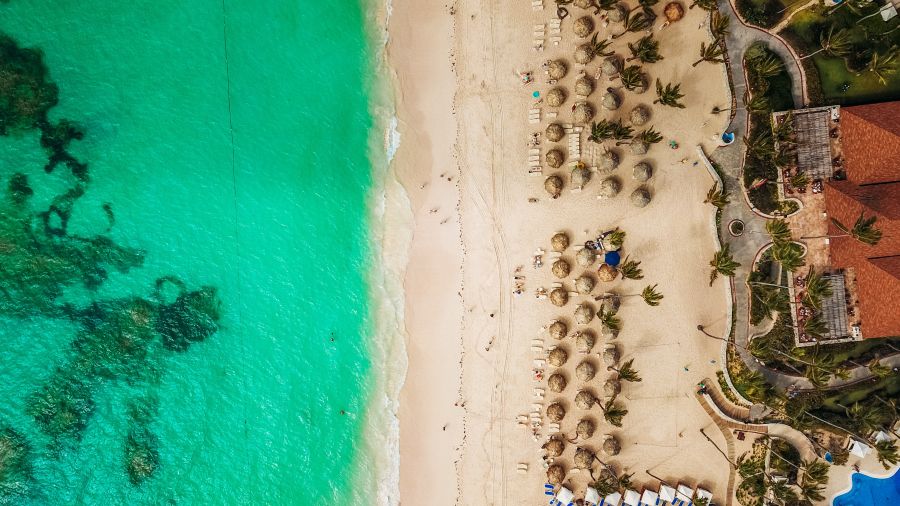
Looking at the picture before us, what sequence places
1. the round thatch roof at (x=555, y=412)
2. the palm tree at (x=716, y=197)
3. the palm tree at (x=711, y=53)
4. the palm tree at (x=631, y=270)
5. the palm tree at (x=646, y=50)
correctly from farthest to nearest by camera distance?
the round thatch roof at (x=555, y=412)
the palm tree at (x=631, y=270)
the palm tree at (x=716, y=197)
the palm tree at (x=646, y=50)
the palm tree at (x=711, y=53)

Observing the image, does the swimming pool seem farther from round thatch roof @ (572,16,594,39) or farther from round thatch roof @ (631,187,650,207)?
round thatch roof @ (572,16,594,39)

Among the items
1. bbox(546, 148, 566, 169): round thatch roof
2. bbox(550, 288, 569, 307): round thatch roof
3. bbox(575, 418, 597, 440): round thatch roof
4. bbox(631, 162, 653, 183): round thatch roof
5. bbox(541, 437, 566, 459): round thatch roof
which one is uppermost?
bbox(546, 148, 566, 169): round thatch roof

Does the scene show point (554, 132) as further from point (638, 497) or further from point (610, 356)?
point (638, 497)

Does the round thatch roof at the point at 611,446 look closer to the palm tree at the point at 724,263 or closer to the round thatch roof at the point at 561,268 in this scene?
the round thatch roof at the point at 561,268

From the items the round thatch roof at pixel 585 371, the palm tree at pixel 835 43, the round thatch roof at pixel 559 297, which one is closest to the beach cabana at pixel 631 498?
the round thatch roof at pixel 585 371

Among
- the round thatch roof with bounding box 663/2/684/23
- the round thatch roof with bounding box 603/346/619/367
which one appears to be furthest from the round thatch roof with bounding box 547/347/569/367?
the round thatch roof with bounding box 663/2/684/23

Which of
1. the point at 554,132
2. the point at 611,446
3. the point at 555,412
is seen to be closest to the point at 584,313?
the point at 555,412

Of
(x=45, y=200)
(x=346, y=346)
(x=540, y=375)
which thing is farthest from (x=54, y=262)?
(x=540, y=375)
